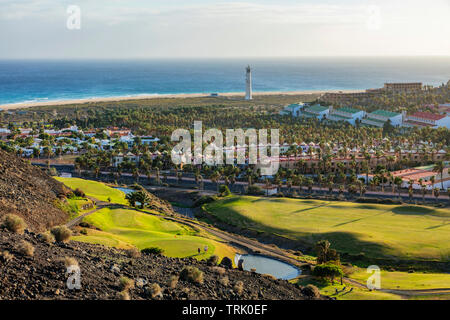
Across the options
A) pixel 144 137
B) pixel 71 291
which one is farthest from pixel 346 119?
pixel 71 291

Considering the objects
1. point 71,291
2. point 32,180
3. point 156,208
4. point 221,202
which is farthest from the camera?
point 221,202

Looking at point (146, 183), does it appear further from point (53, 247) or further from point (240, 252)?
point (53, 247)

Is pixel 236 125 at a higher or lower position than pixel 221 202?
higher

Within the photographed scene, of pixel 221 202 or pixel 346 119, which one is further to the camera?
pixel 346 119

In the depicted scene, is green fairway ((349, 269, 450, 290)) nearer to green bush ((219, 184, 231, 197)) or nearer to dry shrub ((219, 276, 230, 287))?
dry shrub ((219, 276, 230, 287))

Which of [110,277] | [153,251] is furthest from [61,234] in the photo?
[110,277]

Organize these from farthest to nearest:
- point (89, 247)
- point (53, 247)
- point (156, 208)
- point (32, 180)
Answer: point (156, 208), point (32, 180), point (89, 247), point (53, 247)

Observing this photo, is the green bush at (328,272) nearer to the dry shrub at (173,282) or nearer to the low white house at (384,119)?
the dry shrub at (173,282)
